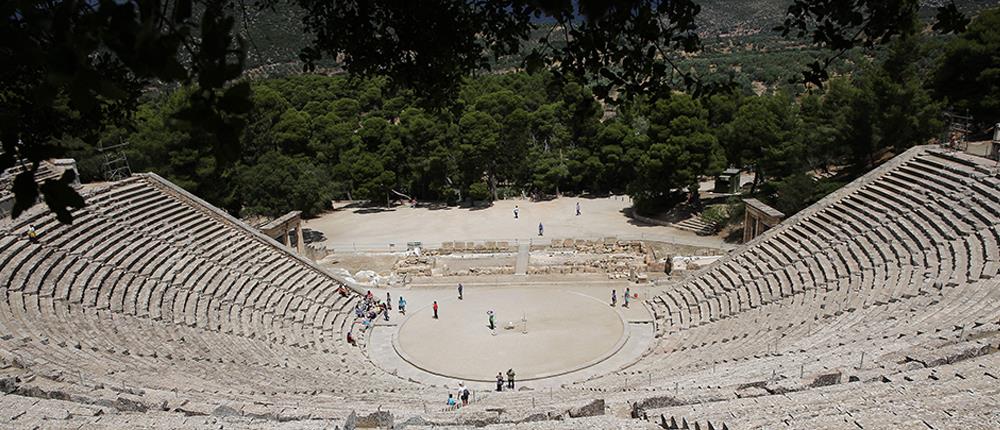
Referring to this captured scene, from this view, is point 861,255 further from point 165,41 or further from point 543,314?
point 165,41

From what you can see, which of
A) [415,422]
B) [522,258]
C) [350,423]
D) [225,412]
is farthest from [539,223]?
[350,423]

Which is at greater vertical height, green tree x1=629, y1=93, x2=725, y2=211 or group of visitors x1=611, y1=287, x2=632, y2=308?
green tree x1=629, y1=93, x2=725, y2=211

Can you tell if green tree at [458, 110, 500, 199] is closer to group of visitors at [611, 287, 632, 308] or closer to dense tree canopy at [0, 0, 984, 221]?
dense tree canopy at [0, 0, 984, 221]

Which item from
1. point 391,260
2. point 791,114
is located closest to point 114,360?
point 391,260

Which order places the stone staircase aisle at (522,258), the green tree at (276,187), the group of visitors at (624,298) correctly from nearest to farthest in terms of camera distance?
1. the group of visitors at (624,298)
2. the stone staircase aisle at (522,258)
3. the green tree at (276,187)

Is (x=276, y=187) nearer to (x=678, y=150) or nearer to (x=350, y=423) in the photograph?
(x=678, y=150)

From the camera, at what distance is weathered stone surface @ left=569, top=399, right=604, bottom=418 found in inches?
342

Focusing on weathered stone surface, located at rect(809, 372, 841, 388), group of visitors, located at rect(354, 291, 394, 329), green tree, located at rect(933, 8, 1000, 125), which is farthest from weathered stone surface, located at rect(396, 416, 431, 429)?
green tree, located at rect(933, 8, 1000, 125)

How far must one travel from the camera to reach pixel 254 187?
96.3ft

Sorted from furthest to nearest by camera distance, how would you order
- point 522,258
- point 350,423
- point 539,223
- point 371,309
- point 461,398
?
point 539,223, point 522,258, point 371,309, point 461,398, point 350,423

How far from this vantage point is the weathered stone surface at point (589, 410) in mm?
8688

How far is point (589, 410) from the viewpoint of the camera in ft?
28.5

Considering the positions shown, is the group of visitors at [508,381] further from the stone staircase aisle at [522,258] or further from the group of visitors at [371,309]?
the stone staircase aisle at [522,258]

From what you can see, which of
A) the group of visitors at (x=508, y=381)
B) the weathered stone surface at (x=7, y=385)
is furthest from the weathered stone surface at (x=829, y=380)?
the weathered stone surface at (x=7, y=385)
